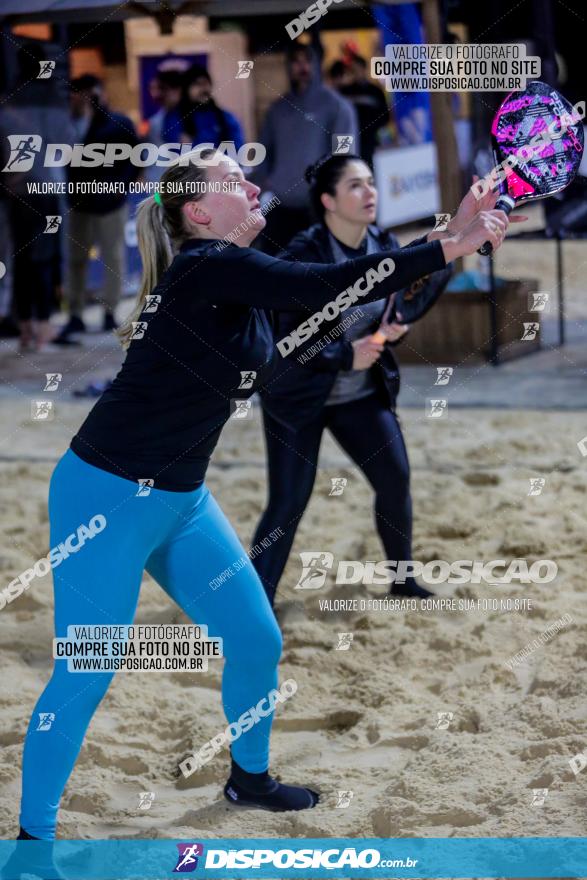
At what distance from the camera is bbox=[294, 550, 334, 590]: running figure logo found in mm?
5330

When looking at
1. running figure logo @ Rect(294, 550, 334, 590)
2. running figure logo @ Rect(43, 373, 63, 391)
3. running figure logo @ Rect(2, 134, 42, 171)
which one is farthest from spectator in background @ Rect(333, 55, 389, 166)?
running figure logo @ Rect(294, 550, 334, 590)

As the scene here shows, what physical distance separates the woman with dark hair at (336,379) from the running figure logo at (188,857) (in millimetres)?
1450

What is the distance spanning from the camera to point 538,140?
135 inches

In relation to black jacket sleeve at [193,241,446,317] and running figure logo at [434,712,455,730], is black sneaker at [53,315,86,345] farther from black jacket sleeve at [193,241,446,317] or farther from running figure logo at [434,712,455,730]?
black jacket sleeve at [193,241,446,317]

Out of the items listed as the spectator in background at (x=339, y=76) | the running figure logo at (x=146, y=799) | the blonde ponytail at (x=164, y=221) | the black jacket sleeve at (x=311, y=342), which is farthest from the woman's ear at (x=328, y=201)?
the spectator in background at (x=339, y=76)

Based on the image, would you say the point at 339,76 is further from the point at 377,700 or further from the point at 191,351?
the point at 191,351

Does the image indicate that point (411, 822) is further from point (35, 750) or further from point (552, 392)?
point (552, 392)

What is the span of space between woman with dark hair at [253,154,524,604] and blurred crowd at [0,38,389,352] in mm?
3565

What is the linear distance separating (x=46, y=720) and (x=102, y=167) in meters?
7.78

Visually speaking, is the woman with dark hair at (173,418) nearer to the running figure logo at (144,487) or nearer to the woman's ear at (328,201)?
the running figure logo at (144,487)

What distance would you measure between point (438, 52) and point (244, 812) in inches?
236

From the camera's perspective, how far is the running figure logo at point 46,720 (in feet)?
9.77

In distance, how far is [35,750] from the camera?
3000 mm

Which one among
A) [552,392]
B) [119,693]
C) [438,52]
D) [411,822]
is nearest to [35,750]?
[411,822]
